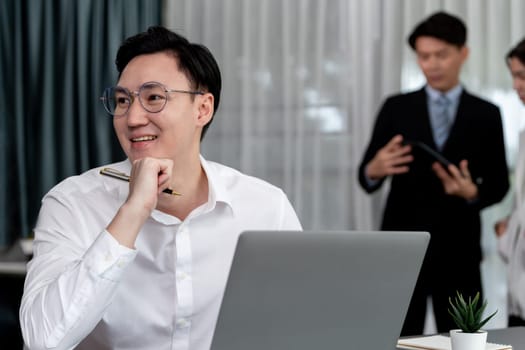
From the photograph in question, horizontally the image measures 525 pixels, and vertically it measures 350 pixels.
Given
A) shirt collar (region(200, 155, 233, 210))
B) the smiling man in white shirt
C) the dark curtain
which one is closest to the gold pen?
the smiling man in white shirt

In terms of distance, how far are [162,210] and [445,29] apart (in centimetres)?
189

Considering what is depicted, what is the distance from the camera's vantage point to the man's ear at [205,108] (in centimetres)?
203

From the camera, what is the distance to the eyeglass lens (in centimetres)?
190

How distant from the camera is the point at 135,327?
1870 mm

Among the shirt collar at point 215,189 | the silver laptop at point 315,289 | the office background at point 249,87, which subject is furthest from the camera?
the office background at point 249,87

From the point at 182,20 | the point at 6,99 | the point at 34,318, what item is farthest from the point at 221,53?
the point at 34,318

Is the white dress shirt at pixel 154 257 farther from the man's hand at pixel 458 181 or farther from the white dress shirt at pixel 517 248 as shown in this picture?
the man's hand at pixel 458 181

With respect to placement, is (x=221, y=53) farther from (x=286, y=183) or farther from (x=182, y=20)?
(x=286, y=183)

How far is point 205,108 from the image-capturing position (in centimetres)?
206

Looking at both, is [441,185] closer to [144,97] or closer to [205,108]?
[205,108]

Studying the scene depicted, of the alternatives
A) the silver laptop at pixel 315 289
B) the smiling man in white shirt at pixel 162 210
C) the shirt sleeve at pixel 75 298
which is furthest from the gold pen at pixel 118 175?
the silver laptop at pixel 315 289

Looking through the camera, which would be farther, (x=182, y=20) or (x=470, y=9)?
(x=182, y=20)

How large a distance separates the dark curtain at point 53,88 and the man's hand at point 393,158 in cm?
147

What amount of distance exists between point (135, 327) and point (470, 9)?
257cm
